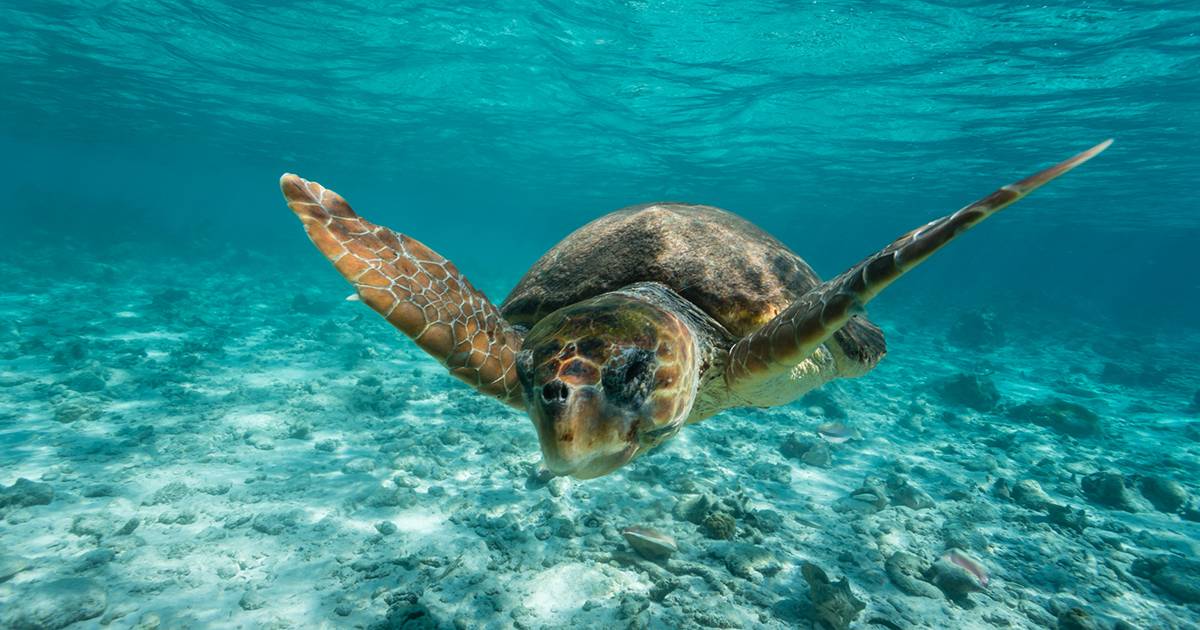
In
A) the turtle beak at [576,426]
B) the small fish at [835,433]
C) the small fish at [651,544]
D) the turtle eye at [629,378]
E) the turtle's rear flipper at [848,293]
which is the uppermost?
the turtle's rear flipper at [848,293]

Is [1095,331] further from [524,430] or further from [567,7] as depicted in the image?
[524,430]

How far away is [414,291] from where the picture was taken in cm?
327

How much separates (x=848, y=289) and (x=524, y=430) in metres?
7.18

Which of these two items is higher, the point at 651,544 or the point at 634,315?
the point at 634,315

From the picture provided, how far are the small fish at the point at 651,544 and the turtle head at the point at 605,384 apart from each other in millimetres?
2810

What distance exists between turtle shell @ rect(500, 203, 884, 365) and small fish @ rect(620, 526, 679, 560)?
253cm

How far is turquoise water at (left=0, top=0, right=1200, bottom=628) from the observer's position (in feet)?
16.7

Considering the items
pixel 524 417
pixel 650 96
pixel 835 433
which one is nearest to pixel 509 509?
pixel 524 417

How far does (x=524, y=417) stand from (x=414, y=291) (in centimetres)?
715

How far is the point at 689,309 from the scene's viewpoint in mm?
3912

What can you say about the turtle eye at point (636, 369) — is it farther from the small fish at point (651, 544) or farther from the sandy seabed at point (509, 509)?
the small fish at point (651, 544)

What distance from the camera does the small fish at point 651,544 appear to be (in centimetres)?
516

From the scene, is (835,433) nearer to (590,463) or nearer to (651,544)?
(651,544)

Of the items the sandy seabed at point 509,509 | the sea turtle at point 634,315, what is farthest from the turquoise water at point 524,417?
the sea turtle at point 634,315
